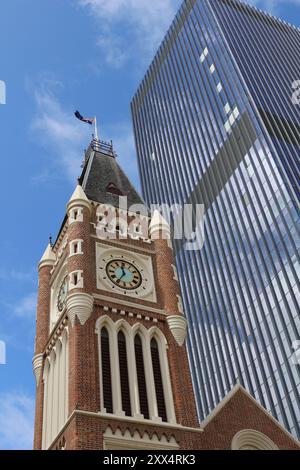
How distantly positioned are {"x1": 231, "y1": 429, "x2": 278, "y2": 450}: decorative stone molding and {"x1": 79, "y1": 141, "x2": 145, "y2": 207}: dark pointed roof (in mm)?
17947

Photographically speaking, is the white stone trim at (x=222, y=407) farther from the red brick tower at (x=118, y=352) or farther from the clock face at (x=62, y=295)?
the clock face at (x=62, y=295)

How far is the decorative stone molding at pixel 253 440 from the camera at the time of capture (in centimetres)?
3164

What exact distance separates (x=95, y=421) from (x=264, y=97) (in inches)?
2880

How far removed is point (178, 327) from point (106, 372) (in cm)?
550

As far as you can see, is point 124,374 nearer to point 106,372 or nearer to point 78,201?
point 106,372

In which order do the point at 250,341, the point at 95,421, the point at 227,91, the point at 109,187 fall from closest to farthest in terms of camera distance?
1. the point at 95,421
2. the point at 109,187
3. the point at 250,341
4. the point at 227,91

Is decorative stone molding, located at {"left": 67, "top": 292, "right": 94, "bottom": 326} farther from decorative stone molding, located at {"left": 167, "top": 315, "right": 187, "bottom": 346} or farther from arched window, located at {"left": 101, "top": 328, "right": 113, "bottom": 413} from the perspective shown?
decorative stone molding, located at {"left": 167, "top": 315, "right": 187, "bottom": 346}

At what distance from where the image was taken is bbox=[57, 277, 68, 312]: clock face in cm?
3644

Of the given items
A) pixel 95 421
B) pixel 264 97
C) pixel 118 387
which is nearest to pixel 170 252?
pixel 118 387

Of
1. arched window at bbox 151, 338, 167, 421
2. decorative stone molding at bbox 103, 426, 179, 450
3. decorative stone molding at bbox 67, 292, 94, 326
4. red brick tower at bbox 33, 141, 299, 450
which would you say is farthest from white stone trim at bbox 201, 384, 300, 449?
decorative stone molding at bbox 67, 292, 94, 326

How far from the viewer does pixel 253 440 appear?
32.0 m

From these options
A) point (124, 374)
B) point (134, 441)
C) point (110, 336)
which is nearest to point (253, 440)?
point (134, 441)
